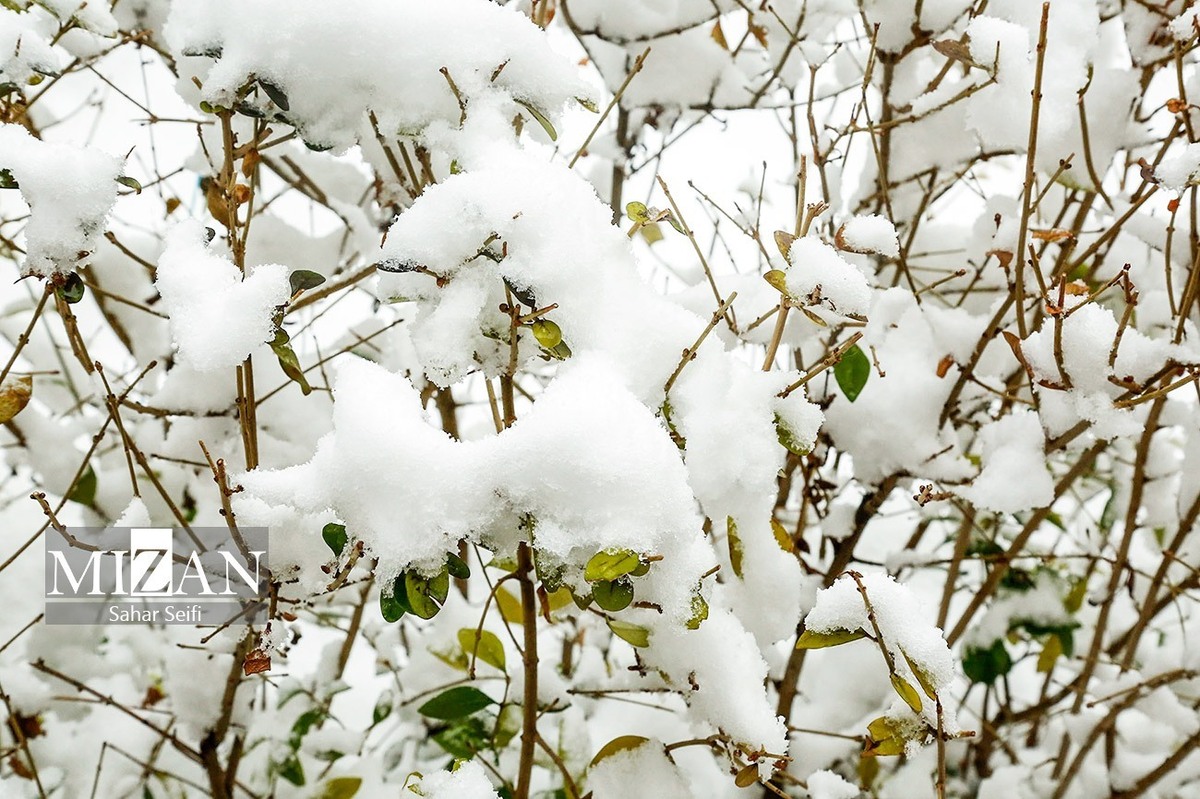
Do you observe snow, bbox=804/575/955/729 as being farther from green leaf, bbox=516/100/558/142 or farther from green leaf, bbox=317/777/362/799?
green leaf, bbox=317/777/362/799

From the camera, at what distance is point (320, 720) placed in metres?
1.07

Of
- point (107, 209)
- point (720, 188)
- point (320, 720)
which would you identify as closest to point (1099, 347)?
point (107, 209)

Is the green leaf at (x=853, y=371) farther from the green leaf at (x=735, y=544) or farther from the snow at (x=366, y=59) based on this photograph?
the snow at (x=366, y=59)

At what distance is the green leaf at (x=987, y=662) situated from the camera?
1.17 meters

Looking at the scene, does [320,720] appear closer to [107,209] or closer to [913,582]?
[107,209]

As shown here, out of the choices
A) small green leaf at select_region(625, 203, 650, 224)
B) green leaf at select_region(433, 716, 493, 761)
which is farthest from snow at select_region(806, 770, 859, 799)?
small green leaf at select_region(625, 203, 650, 224)

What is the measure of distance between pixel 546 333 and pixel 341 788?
79 cm

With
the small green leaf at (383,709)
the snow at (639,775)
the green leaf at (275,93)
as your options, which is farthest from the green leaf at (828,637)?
the small green leaf at (383,709)

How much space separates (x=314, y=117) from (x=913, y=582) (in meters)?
1.64

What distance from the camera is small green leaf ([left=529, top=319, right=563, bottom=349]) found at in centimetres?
52

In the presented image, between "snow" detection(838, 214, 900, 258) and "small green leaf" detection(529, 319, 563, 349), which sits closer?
"small green leaf" detection(529, 319, 563, 349)

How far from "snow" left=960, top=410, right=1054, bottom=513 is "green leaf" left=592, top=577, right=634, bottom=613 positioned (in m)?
0.48

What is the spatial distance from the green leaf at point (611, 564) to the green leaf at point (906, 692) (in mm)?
223

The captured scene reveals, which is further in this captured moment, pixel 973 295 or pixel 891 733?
pixel 973 295
